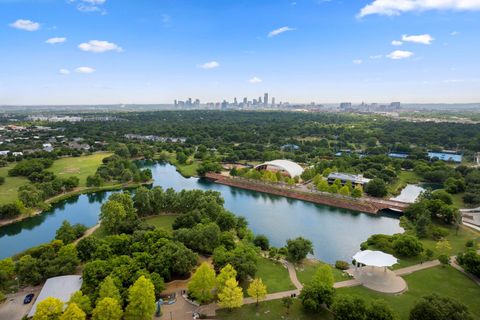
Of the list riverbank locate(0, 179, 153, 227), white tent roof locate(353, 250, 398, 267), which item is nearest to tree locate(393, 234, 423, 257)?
white tent roof locate(353, 250, 398, 267)

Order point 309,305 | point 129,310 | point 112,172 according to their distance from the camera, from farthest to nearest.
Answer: point 112,172 < point 309,305 < point 129,310

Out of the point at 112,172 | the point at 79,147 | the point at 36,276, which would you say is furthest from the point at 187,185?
the point at 79,147

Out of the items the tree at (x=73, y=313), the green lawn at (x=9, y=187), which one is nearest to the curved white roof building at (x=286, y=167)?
the green lawn at (x=9, y=187)

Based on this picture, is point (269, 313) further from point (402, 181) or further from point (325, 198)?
point (402, 181)

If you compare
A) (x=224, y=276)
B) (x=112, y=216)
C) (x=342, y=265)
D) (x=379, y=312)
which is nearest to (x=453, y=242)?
(x=342, y=265)

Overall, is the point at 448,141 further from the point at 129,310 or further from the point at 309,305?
the point at 129,310

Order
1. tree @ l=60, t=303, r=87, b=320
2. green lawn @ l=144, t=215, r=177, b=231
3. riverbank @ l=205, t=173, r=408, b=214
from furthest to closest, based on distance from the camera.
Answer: riverbank @ l=205, t=173, r=408, b=214 → green lawn @ l=144, t=215, r=177, b=231 → tree @ l=60, t=303, r=87, b=320

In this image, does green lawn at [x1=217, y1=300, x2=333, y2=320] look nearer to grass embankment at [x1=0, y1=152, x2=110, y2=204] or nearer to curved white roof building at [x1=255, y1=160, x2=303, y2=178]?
curved white roof building at [x1=255, y1=160, x2=303, y2=178]

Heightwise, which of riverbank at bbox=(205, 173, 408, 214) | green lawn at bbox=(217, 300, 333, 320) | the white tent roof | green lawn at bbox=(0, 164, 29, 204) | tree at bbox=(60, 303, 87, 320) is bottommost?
riverbank at bbox=(205, 173, 408, 214)
